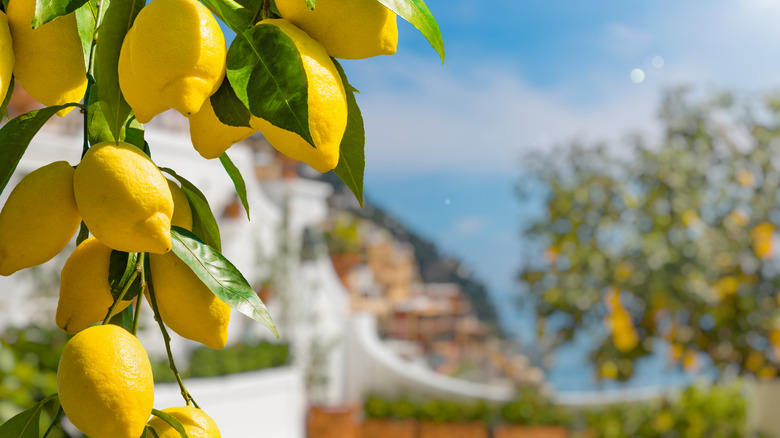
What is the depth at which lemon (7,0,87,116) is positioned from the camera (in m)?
0.23

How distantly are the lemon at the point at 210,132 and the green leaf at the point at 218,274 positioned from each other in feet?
0.10

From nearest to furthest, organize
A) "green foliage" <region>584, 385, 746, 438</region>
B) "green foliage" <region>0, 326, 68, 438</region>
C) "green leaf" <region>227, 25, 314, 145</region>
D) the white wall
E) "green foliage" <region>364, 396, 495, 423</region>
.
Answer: "green leaf" <region>227, 25, 314, 145</region>, "green foliage" <region>0, 326, 68, 438</region>, the white wall, "green foliage" <region>584, 385, 746, 438</region>, "green foliage" <region>364, 396, 495, 423</region>

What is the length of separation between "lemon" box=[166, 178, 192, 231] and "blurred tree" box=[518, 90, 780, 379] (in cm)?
338

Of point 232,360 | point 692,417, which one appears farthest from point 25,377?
point 692,417

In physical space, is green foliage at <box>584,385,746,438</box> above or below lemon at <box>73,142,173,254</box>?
Result: below

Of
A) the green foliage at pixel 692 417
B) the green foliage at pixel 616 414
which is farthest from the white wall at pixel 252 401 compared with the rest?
the green foliage at pixel 692 417

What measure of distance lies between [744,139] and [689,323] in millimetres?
949

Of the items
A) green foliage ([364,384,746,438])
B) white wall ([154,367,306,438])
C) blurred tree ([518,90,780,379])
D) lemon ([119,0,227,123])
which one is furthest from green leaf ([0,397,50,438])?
green foliage ([364,384,746,438])

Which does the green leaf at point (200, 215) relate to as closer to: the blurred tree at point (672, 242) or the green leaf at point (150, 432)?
the green leaf at point (150, 432)

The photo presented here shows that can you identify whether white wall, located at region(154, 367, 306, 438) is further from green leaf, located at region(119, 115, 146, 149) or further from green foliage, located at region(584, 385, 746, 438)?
green leaf, located at region(119, 115, 146, 149)

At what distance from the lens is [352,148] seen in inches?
9.1

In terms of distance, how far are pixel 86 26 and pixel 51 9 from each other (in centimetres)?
4

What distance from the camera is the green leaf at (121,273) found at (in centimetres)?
24

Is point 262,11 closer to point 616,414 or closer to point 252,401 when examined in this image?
point 252,401
